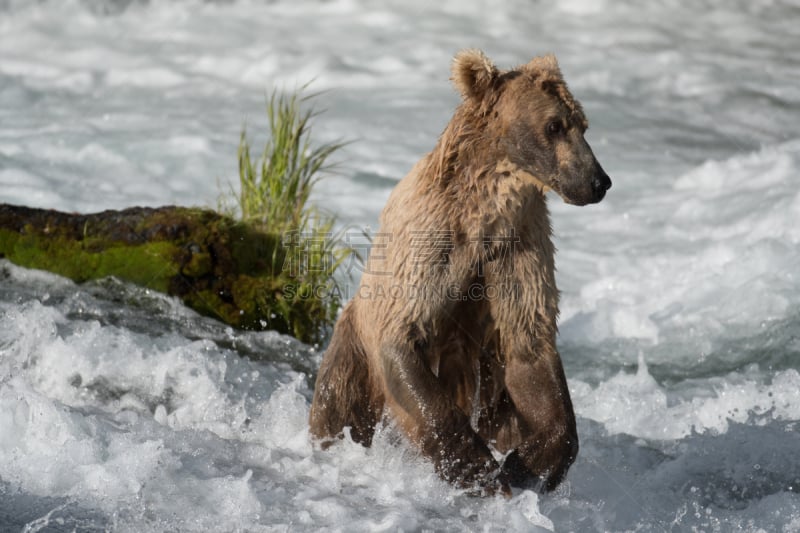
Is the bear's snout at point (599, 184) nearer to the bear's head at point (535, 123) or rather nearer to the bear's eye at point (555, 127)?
the bear's head at point (535, 123)

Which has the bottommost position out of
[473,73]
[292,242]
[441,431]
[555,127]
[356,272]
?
[356,272]

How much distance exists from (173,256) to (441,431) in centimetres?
285

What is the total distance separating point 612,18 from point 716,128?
5.03 meters

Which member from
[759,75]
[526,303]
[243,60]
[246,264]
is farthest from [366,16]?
[526,303]

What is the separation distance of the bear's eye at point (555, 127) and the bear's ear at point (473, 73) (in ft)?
1.05

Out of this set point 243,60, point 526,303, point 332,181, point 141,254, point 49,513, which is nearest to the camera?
point 49,513

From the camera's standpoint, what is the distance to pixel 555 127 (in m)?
4.68

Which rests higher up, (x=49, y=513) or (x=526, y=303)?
(x=526, y=303)

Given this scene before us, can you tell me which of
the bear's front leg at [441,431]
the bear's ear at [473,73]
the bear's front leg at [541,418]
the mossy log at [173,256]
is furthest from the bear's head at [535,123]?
the mossy log at [173,256]

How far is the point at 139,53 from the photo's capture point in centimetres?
1767

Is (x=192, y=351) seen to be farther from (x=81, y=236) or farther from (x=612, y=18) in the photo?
(x=612, y=18)

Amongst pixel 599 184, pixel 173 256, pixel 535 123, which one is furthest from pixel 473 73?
pixel 173 256

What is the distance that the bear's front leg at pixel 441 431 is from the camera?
4.73m

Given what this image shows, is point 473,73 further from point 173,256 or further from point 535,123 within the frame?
point 173,256
